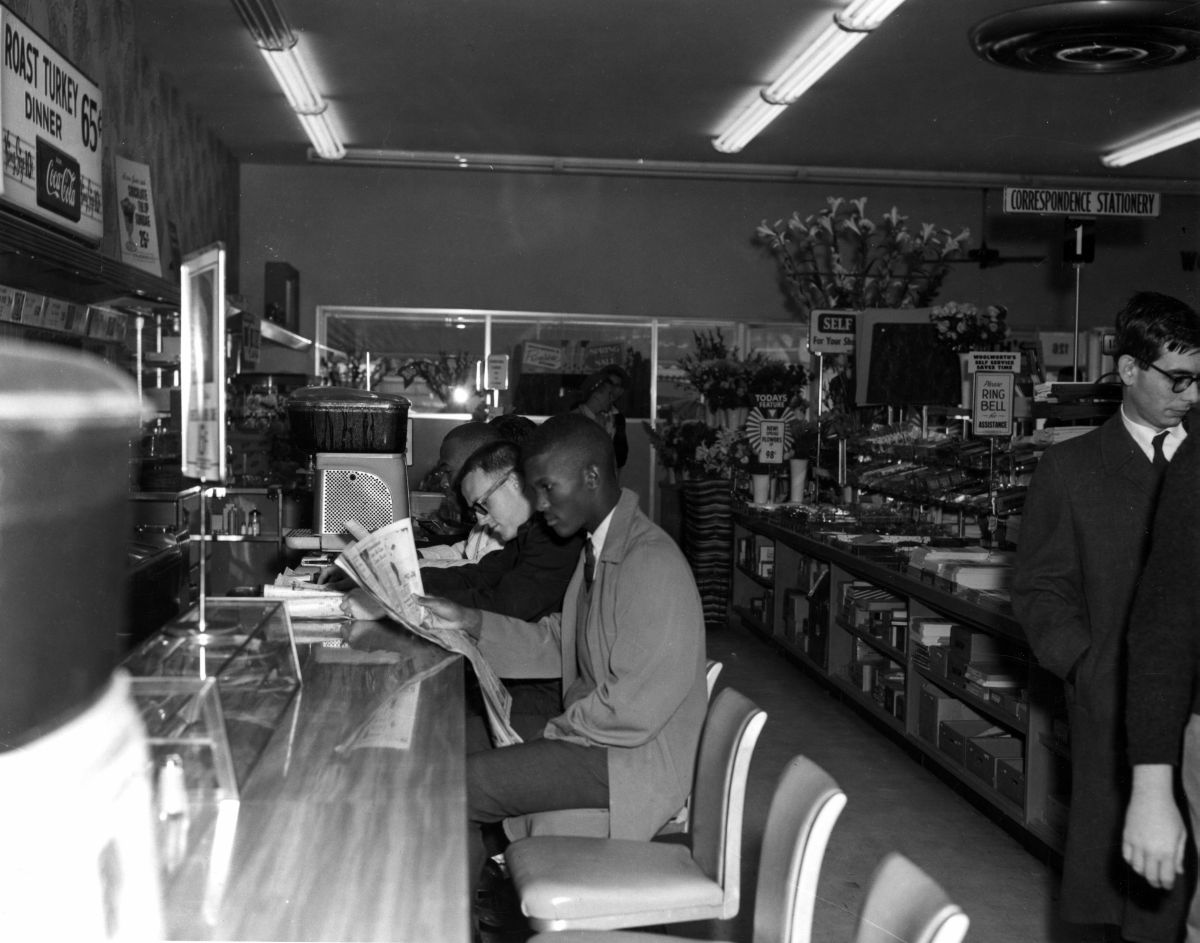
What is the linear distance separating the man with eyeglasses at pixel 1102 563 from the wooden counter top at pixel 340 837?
143 centimetres

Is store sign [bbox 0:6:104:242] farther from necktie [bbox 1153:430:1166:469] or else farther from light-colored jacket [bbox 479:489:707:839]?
necktie [bbox 1153:430:1166:469]

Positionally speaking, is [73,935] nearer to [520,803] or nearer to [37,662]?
[37,662]

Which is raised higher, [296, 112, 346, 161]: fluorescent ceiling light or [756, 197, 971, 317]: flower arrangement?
[296, 112, 346, 161]: fluorescent ceiling light

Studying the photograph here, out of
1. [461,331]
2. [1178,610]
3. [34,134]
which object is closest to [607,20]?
[34,134]

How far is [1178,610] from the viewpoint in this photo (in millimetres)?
1983

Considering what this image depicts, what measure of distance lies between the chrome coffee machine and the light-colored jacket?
5.36ft

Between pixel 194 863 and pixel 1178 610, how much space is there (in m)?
1.44

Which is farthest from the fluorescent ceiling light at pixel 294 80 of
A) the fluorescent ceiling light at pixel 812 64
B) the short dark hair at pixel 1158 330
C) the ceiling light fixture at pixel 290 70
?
the short dark hair at pixel 1158 330

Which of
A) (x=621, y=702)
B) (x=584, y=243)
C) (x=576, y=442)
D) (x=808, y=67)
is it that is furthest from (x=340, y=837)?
(x=584, y=243)

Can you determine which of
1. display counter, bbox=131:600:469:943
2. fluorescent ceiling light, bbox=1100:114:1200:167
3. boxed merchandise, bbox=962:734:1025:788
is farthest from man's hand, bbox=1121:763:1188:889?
fluorescent ceiling light, bbox=1100:114:1200:167

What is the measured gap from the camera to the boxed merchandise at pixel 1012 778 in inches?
167

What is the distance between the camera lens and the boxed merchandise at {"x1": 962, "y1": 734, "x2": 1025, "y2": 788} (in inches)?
176

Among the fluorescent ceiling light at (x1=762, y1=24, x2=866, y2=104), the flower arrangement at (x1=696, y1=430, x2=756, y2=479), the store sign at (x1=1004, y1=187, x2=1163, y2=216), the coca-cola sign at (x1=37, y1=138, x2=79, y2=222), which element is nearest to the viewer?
the coca-cola sign at (x1=37, y1=138, x2=79, y2=222)

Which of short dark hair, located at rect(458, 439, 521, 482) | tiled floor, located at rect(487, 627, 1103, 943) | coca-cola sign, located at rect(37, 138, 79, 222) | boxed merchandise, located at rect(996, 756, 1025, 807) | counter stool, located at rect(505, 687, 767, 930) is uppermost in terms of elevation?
coca-cola sign, located at rect(37, 138, 79, 222)
